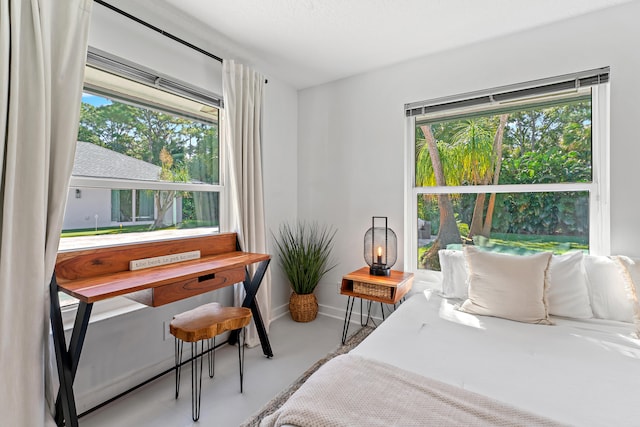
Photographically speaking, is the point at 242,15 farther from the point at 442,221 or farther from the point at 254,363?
the point at 254,363

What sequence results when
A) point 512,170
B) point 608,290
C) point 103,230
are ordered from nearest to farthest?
1. point 608,290
2. point 103,230
3. point 512,170

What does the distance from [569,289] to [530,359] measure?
0.74m

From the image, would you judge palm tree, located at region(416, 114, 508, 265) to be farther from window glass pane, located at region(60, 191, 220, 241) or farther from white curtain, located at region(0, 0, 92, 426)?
white curtain, located at region(0, 0, 92, 426)

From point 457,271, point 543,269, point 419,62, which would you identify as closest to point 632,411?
point 543,269

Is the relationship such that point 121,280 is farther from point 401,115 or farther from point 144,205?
point 401,115

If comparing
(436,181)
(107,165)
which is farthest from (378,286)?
(107,165)

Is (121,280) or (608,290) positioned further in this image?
(608,290)

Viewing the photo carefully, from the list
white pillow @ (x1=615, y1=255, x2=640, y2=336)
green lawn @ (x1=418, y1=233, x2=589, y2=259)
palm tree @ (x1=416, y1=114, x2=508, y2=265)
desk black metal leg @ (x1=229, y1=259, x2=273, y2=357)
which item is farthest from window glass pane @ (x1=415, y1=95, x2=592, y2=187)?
desk black metal leg @ (x1=229, y1=259, x2=273, y2=357)

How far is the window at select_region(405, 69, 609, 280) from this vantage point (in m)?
2.10

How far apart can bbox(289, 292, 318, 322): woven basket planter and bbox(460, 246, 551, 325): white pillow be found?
59.7 inches

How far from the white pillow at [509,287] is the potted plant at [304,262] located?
1459 mm

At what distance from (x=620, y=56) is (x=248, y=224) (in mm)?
2815

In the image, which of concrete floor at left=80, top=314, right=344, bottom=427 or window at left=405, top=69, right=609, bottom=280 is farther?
window at left=405, top=69, right=609, bottom=280

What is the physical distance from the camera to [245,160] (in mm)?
2473
